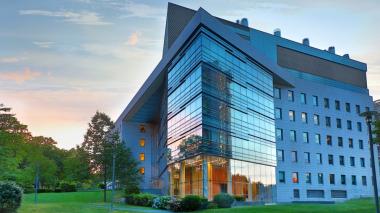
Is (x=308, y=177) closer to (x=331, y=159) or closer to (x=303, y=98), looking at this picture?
(x=331, y=159)

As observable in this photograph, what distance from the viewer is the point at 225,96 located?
44469 millimetres

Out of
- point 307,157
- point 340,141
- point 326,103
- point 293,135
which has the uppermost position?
point 326,103

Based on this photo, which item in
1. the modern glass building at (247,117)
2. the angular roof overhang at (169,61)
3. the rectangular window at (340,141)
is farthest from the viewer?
the rectangular window at (340,141)

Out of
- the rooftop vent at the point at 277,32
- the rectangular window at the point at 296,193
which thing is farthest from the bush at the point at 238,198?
the rooftop vent at the point at 277,32

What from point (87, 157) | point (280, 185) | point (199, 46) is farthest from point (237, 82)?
point (87, 157)

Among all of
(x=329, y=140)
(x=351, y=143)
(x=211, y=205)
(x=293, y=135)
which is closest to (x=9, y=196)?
(x=211, y=205)

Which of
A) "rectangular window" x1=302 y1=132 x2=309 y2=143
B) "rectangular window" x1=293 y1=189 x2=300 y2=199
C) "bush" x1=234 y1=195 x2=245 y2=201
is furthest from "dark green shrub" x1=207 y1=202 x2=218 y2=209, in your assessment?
"rectangular window" x1=302 y1=132 x2=309 y2=143

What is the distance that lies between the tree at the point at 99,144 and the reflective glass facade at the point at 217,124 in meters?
8.62

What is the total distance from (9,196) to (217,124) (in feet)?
74.4

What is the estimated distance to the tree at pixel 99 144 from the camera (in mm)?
54681

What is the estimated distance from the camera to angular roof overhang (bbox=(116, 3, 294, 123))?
4322cm

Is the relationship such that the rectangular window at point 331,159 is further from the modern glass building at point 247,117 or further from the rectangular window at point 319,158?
the rectangular window at point 319,158

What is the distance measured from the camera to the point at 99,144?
185ft

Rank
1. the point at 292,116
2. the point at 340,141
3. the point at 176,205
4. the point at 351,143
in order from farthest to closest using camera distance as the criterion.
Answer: the point at 351,143 → the point at 340,141 → the point at 292,116 → the point at 176,205
